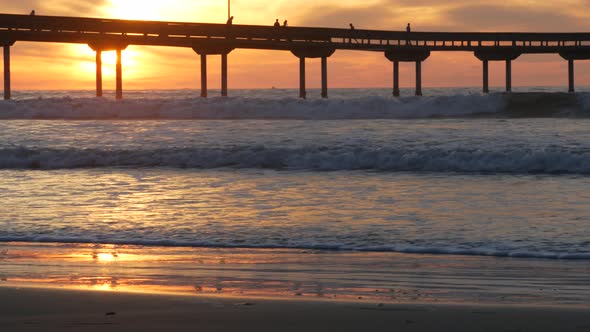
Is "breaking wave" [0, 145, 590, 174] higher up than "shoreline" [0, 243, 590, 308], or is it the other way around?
"breaking wave" [0, 145, 590, 174]

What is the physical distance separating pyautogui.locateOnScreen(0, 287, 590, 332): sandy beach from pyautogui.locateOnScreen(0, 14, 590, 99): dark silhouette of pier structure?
40.3 m

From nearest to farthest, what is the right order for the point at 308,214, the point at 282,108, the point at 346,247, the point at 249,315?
1. the point at 249,315
2. the point at 346,247
3. the point at 308,214
4. the point at 282,108

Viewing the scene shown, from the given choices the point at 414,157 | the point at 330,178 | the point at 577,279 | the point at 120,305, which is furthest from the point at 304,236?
the point at 414,157

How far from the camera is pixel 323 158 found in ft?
62.6

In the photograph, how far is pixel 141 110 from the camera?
43.5m

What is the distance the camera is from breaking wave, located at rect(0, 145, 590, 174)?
1792 cm

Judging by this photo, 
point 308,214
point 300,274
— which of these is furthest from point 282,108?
point 300,274

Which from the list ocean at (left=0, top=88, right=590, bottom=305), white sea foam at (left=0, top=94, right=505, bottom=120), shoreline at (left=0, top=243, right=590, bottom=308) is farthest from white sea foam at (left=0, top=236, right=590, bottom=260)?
white sea foam at (left=0, top=94, right=505, bottom=120)

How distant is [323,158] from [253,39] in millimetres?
29097

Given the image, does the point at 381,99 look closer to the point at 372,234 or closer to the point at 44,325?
the point at 372,234

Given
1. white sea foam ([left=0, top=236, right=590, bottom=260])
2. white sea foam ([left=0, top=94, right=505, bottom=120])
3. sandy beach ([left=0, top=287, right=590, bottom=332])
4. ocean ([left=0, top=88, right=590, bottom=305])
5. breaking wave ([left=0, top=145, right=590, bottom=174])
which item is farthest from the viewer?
white sea foam ([left=0, top=94, right=505, bottom=120])

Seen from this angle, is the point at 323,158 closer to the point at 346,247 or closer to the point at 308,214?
the point at 308,214

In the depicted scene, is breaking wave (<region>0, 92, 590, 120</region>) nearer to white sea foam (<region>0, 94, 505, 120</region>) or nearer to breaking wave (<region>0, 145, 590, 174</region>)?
white sea foam (<region>0, 94, 505, 120</region>)

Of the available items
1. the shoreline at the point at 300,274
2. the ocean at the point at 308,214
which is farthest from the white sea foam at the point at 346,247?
the shoreline at the point at 300,274
